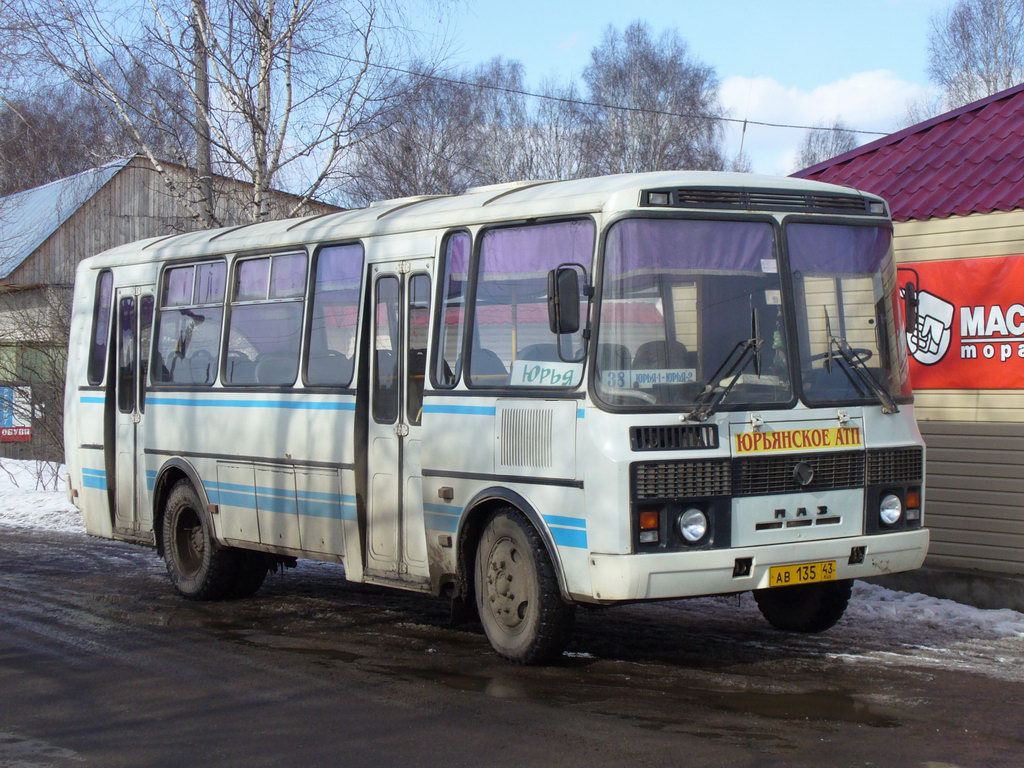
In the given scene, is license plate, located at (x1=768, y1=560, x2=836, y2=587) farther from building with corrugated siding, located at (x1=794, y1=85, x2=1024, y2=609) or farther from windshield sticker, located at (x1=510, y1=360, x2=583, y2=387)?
building with corrugated siding, located at (x1=794, y1=85, x2=1024, y2=609)

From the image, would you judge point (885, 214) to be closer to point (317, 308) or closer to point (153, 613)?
point (317, 308)

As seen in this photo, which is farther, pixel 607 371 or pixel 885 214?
pixel 885 214

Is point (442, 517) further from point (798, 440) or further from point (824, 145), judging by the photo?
point (824, 145)

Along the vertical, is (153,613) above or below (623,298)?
below

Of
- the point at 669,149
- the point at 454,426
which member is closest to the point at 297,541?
the point at 454,426

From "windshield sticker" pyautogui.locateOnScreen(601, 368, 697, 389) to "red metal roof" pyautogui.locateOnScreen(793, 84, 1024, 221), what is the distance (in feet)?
13.6

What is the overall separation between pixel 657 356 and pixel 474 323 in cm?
148

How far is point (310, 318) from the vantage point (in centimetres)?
1018

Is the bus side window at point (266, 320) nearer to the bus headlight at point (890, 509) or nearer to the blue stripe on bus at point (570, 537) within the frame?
the blue stripe on bus at point (570, 537)

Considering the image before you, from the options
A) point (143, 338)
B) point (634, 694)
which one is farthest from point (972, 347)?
point (143, 338)

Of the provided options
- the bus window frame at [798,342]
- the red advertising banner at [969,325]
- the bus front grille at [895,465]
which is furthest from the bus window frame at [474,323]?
the red advertising banner at [969,325]

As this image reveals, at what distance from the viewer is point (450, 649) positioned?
8.92m

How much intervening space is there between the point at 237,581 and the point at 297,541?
1.58 meters

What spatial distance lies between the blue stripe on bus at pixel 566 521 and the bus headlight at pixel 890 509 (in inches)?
73.6
